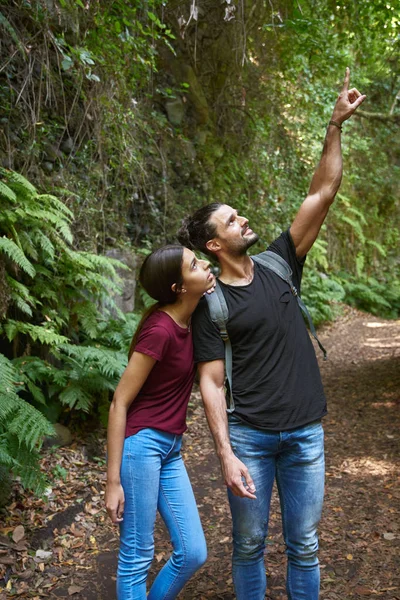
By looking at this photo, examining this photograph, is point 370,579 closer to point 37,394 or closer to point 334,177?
point 334,177

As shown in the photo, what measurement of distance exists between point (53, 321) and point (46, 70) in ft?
8.06

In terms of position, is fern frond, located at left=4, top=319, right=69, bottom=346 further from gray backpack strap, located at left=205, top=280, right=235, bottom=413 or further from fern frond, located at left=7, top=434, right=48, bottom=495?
gray backpack strap, located at left=205, top=280, right=235, bottom=413

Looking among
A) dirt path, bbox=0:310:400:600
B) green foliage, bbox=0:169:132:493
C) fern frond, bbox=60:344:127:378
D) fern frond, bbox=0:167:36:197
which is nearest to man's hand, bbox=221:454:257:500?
dirt path, bbox=0:310:400:600

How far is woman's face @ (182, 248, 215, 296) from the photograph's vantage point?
2.41 m

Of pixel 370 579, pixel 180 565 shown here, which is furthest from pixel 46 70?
pixel 370 579

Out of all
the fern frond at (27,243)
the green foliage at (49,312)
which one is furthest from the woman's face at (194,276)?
the fern frond at (27,243)

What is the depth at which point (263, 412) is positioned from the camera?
243 centimetres

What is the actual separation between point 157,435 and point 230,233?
979 mm

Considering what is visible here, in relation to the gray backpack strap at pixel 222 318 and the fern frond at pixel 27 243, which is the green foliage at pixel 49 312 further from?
the gray backpack strap at pixel 222 318

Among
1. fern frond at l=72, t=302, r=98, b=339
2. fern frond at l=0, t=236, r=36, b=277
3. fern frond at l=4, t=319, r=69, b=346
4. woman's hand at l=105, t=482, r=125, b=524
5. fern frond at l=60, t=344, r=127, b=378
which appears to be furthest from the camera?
fern frond at l=72, t=302, r=98, b=339

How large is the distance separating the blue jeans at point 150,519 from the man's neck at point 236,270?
784 millimetres

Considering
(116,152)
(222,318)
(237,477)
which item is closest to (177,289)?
(222,318)

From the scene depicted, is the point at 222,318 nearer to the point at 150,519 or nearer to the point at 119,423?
the point at 119,423

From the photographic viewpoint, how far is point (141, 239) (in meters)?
8.04
